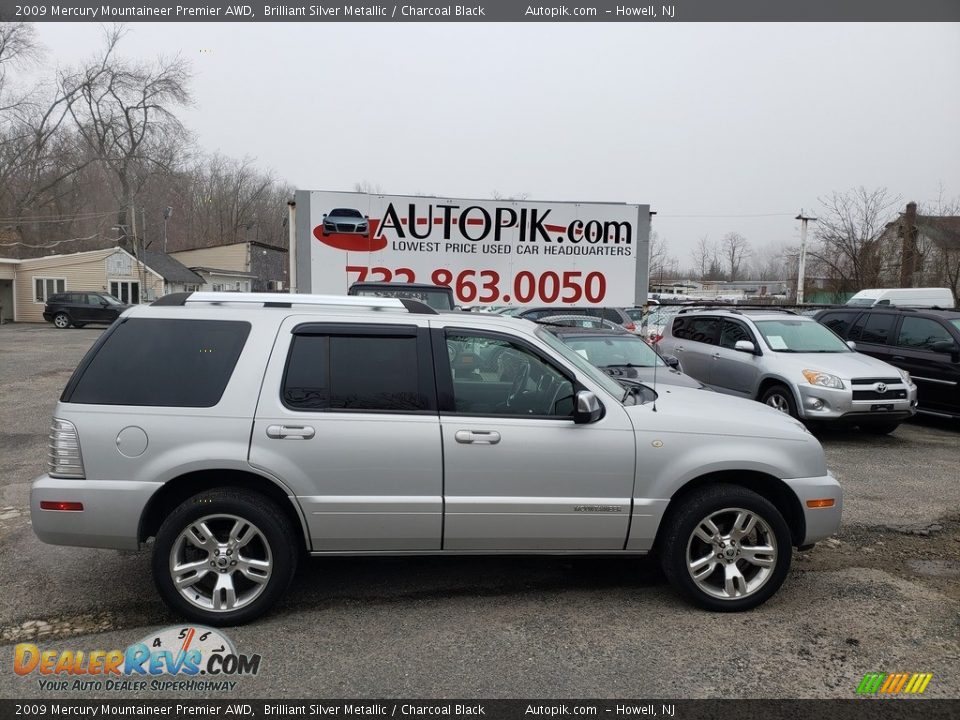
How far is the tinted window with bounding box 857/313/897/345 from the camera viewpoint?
1111 cm

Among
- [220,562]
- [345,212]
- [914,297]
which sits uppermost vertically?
[345,212]

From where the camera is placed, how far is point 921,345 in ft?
34.2

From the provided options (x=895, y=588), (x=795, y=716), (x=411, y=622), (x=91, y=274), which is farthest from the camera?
(x=91, y=274)

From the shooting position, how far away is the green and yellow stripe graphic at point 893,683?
3203 millimetres

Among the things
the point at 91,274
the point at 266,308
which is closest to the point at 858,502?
the point at 266,308

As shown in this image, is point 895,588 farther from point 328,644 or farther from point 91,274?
point 91,274

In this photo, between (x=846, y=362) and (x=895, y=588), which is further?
(x=846, y=362)

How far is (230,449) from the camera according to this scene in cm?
364

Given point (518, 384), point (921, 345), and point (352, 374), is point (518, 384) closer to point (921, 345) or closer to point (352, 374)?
point (352, 374)

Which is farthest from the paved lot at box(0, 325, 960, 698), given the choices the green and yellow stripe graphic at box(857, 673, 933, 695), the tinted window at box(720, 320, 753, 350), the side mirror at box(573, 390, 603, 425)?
the tinted window at box(720, 320, 753, 350)

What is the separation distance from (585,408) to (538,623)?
4.10ft

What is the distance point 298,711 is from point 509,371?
207cm

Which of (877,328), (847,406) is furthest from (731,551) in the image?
(877,328)

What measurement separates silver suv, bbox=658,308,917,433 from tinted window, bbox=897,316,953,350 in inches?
30.9
